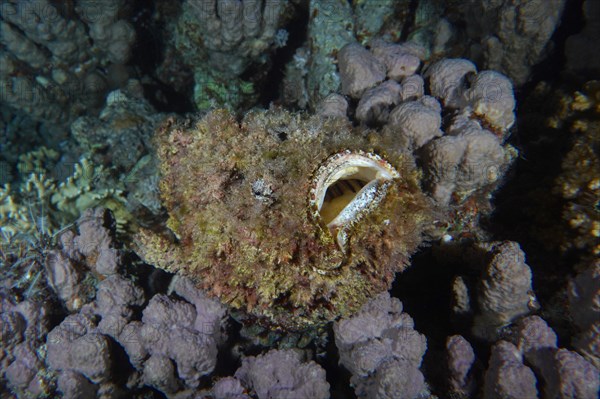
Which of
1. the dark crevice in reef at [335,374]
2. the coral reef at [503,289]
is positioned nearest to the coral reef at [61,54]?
the dark crevice in reef at [335,374]

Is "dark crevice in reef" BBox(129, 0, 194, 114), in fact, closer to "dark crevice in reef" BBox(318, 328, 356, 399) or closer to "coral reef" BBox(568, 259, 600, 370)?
"dark crevice in reef" BBox(318, 328, 356, 399)

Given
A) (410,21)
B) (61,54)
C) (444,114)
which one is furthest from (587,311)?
(61,54)

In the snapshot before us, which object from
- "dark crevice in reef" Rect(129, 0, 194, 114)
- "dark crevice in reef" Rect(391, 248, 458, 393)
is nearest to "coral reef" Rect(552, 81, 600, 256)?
"dark crevice in reef" Rect(391, 248, 458, 393)

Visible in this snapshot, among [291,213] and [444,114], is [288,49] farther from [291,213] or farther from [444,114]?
[291,213]

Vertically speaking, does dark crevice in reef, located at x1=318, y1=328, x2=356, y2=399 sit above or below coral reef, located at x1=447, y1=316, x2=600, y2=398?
below

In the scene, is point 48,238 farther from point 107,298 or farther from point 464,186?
point 464,186
